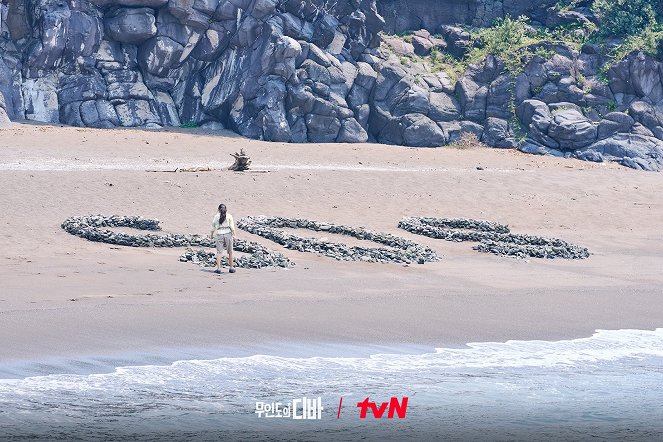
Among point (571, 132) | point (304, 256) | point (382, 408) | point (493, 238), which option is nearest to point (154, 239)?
point (304, 256)

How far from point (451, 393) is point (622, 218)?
15446 millimetres

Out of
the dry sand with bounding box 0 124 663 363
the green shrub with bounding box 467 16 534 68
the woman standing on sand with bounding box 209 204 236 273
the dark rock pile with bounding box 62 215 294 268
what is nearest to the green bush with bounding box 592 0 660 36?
the green shrub with bounding box 467 16 534 68

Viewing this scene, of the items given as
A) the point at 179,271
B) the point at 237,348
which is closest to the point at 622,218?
the point at 179,271

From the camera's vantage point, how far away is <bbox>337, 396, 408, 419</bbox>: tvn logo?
30.3 feet

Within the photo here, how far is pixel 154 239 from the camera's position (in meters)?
17.3

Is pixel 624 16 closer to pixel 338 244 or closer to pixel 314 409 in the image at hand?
pixel 338 244

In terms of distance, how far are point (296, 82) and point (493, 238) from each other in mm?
14790

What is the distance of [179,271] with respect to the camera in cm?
1541

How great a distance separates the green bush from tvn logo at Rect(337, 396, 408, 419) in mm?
31800

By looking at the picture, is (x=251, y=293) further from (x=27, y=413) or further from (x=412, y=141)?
(x=412, y=141)

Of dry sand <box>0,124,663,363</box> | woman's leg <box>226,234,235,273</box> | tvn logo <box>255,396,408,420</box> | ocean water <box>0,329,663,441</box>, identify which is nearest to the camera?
ocean water <box>0,329,663,441</box>

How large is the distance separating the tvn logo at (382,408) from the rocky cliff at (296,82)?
23663 mm

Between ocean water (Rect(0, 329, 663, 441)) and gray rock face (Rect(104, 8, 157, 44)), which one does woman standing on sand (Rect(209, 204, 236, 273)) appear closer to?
ocean water (Rect(0, 329, 663, 441))

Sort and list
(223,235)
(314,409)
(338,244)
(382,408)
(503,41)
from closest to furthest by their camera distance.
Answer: (314,409), (382,408), (223,235), (338,244), (503,41)
